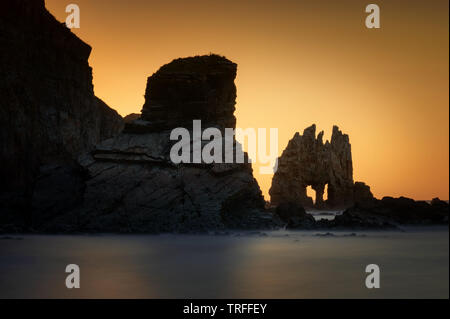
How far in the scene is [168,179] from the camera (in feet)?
134

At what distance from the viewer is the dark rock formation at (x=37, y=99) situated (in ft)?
159

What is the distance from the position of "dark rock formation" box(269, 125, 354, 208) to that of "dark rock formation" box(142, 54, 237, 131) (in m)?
48.4

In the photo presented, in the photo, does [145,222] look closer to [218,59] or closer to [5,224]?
[5,224]

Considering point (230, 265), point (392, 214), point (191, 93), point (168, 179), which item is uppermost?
point (191, 93)

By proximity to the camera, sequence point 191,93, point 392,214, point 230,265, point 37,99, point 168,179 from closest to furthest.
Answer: point 230,265
point 392,214
point 168,179
point 191,93
point 37,99

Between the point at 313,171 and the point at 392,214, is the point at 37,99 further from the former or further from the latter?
the point at 313,171

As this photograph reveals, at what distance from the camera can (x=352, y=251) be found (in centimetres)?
2594

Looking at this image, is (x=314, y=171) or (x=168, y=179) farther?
(x=314, y=171)

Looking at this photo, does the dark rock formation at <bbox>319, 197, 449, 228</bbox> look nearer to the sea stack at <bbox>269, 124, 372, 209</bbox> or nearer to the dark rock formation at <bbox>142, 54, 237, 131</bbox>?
the dark rock formation at <bbox>142, 54, 237, 131</bbox>

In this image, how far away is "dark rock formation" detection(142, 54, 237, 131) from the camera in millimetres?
46312

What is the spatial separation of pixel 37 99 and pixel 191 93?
20053 millimetres

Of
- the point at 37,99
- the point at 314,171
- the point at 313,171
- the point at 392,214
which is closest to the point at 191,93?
the point at 37,99

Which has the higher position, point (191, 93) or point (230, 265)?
point (191, 93)

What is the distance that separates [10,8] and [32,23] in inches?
217
